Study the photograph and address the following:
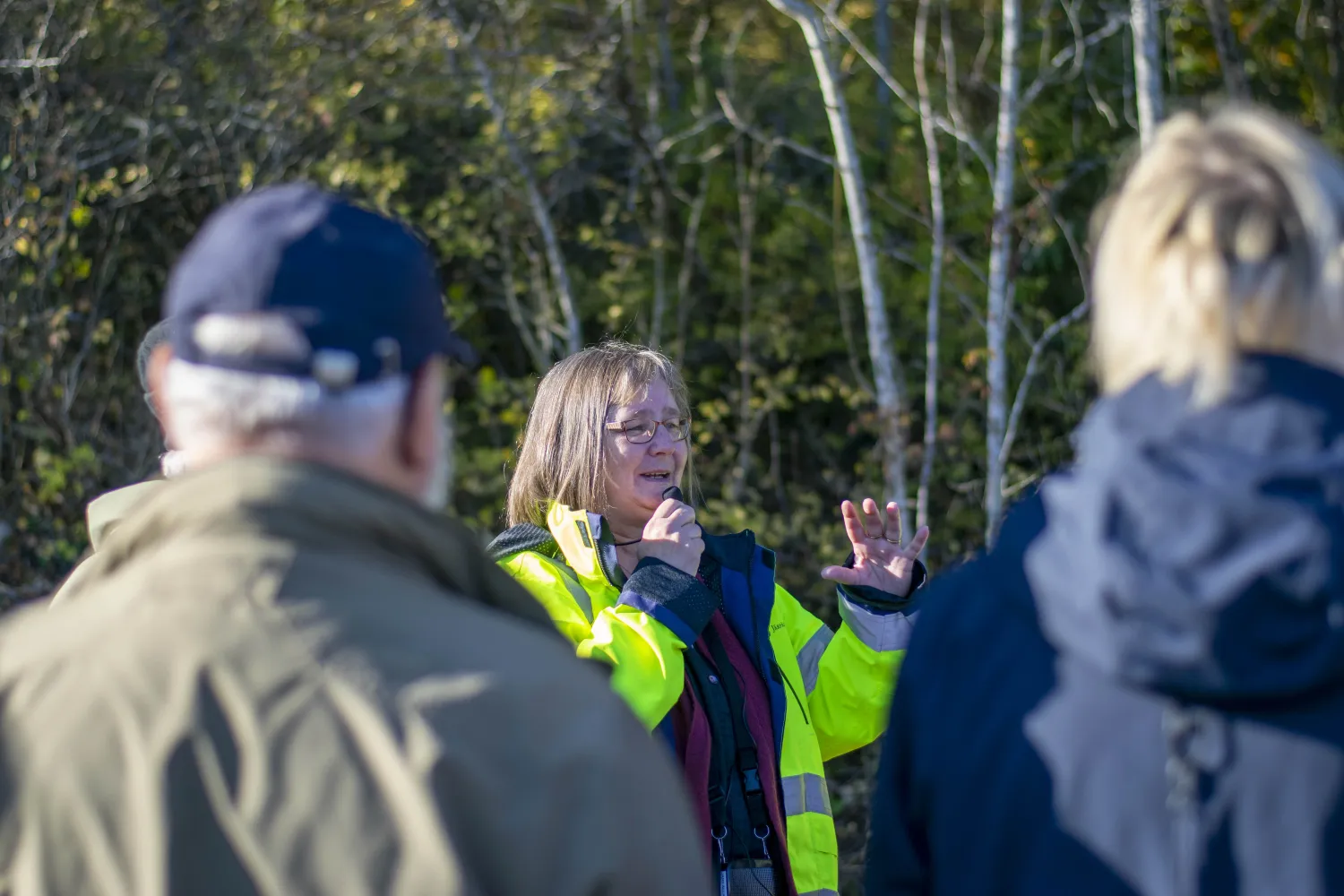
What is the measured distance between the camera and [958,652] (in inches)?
55.4

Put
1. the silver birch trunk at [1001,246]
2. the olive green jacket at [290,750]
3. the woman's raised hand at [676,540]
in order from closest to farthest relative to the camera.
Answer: the olive green jacket at [290,750] → the woman's raised hand at [676,540] → the silver birch trunk at [1001,246]

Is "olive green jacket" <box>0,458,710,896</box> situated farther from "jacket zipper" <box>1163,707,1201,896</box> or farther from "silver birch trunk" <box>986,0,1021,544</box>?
"silver birch trunk" <box>986,0,1021,544</box>

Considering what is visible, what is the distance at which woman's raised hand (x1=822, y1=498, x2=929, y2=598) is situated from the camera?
271 cm

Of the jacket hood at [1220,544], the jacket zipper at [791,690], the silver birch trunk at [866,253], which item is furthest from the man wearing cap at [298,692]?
the silver birch trunk at [866,253]

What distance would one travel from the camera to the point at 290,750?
1.13m

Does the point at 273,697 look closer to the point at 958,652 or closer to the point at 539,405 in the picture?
the point at 958,652

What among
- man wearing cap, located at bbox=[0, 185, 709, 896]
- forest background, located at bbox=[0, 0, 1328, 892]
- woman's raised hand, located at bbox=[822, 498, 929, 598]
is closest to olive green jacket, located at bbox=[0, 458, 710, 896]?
man wearing cap, located at bbox=[0, 185, 709, 896]

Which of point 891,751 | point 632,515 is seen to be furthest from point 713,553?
point 891,751

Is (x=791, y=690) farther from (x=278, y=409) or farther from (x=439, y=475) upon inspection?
(x=278, y=409)

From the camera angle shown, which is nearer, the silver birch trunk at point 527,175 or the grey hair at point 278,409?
the grey hair at point 278,409

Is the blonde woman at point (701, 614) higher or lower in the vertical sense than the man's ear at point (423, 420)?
lower

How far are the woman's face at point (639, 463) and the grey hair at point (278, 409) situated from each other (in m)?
1.53

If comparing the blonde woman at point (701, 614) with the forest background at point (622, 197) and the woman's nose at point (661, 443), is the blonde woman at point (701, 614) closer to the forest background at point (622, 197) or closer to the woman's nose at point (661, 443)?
the woman's nose at point (661, 443)

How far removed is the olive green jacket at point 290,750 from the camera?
112 cm
